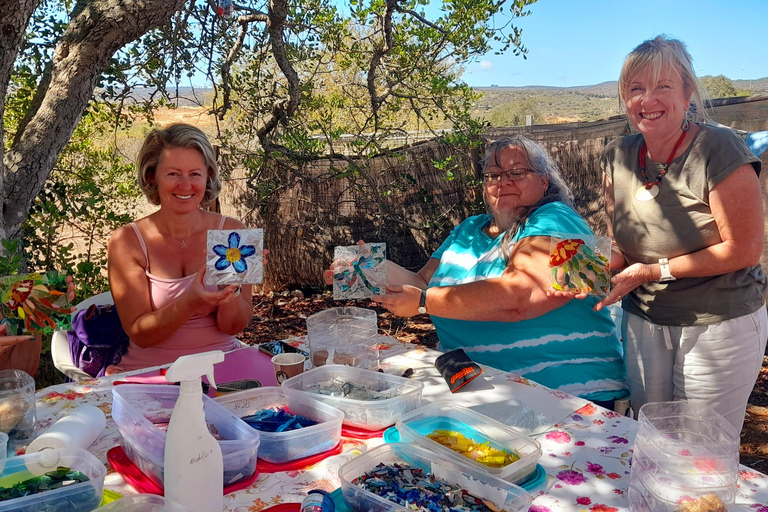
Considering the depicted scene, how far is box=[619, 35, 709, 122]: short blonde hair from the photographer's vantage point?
87.2 inches

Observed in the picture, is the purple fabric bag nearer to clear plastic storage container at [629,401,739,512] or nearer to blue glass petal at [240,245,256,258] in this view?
blue glass petal at [240,245,256,258]

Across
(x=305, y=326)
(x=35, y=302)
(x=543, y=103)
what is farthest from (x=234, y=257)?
(x=543, y=103)

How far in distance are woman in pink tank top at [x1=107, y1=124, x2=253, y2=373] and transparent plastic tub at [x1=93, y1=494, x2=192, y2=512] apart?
4.64ft

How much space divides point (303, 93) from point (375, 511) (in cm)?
493

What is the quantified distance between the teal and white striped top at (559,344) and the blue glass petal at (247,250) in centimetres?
105

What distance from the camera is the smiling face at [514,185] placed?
8.59 ft

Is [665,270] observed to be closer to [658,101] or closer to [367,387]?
[658,101]

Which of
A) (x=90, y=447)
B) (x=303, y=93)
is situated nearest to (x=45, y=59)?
(x=303, y=93)

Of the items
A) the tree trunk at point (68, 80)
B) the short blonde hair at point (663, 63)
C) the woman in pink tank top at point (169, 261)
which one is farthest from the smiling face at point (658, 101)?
the tree trunk at point (68, 80)

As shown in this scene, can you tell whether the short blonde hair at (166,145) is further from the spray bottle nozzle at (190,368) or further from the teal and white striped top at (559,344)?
the spray bottle nozzle at (190,368)

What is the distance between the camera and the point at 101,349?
2.71m

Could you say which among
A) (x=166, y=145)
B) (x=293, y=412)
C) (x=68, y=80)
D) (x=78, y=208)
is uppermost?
(x=68, y=80)

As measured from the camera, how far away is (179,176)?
8.68ft

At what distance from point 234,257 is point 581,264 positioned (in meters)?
1.25
